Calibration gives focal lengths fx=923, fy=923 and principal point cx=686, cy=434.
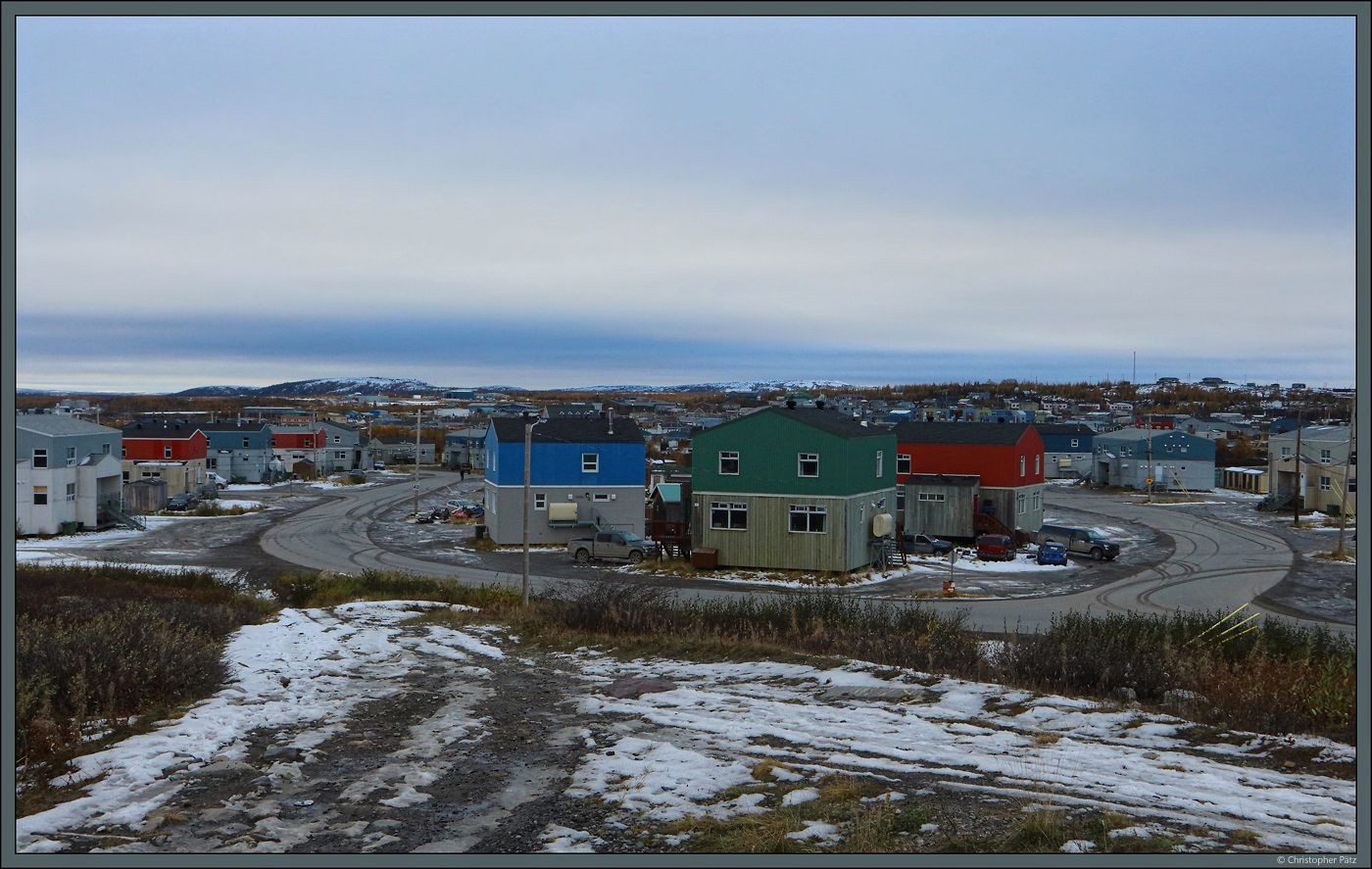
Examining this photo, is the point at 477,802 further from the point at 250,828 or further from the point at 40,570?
the point at 40,570

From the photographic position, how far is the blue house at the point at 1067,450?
85.8m

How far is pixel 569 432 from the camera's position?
42.1 meters

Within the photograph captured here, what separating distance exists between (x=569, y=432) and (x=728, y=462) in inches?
378

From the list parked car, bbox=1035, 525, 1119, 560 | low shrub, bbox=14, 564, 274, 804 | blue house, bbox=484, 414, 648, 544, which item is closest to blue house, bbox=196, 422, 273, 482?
blue house, bbox=484, 414, 648, 544

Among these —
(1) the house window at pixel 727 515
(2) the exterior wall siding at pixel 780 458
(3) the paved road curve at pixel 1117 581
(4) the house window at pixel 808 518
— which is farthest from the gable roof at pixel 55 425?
(4) the house window at pixel 808 518

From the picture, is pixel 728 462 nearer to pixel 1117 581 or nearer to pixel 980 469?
pixel 1117 581

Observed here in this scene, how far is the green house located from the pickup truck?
3.03 meters

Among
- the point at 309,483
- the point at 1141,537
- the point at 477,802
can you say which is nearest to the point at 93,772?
the point at 477,802

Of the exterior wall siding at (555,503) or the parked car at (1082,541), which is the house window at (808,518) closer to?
the exterior wall siding at (555,503)

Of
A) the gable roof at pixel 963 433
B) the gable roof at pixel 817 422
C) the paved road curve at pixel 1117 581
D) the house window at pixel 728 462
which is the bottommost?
the paved road curve at pixel 1117 581

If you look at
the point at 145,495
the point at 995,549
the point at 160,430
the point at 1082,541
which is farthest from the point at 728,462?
the point at 160,430

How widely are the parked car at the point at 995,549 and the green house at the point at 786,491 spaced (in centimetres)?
499

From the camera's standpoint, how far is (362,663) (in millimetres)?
14766

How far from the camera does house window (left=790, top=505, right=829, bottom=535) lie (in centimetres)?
3412
